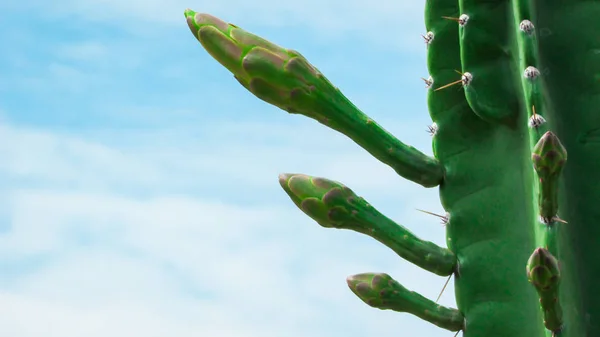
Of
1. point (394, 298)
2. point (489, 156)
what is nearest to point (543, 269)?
point (489, 156)

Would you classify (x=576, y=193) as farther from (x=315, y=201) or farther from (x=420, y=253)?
(x=315, y=201)

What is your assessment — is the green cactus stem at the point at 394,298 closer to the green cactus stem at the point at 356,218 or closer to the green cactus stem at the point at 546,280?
the green cactus stem at the point at 356,218

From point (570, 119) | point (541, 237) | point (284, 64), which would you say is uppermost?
point (284, 64)

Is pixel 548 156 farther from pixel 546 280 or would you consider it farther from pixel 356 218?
pixel 356 218

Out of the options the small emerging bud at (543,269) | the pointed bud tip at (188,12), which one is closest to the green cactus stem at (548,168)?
the small emerging bud at (543,269)

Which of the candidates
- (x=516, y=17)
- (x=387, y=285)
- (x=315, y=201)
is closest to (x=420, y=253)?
(x=387, y=285)

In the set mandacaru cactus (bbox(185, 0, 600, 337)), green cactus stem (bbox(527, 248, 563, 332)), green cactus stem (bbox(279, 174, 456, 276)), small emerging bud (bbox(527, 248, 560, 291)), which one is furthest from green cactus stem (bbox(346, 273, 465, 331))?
small emerging bud (bbox(527, 248, 560, 291))
